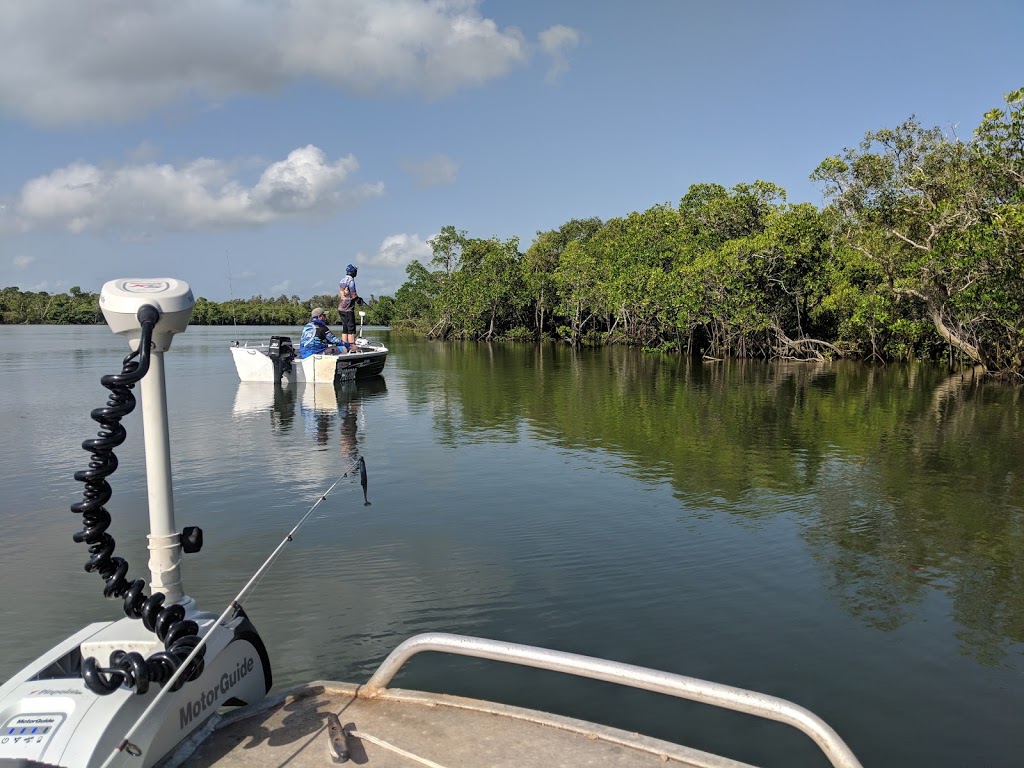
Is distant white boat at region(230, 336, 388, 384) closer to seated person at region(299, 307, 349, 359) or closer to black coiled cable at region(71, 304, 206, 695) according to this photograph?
seated person at region(299, 307, 349, 359)

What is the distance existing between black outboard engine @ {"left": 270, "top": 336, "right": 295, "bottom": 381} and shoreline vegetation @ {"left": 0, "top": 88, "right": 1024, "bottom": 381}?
71.1ft

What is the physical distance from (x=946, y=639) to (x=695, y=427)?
35.4ft

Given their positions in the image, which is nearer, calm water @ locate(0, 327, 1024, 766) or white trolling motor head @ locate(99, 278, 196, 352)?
white trolling motor head @ locate(99, 278, 196, 352)

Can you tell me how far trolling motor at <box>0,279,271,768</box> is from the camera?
3.23 m

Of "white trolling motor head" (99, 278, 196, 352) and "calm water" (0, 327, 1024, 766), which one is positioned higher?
"white trolling motor head" (99, 278, 196, 352)

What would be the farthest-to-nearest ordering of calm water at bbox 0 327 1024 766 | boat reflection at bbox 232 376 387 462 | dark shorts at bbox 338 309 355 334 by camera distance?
dark shorts at bbox 338 309 355 334 → boat reflection at bbox 232 376 387 462 → calm water at bbox 0 327 1024 766

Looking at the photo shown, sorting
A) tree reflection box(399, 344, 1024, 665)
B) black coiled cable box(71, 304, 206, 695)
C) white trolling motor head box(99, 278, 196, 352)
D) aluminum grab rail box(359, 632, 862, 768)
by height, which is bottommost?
tree reflection box(399, 344, 1024, 665)

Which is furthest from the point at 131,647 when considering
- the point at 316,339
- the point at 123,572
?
the point at 316,339

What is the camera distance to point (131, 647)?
11.9ft

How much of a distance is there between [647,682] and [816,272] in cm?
3697

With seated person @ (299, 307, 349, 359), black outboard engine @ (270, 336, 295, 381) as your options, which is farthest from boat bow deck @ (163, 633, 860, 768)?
black outboard engine @ (270, 336, 295, 381)

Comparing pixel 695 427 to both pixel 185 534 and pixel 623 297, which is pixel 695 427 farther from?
pixel 623 297

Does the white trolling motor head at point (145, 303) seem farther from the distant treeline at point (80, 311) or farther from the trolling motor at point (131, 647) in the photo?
the distant treeline at point (80, 311)

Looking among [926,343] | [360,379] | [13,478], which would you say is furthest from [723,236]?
[13,478]
